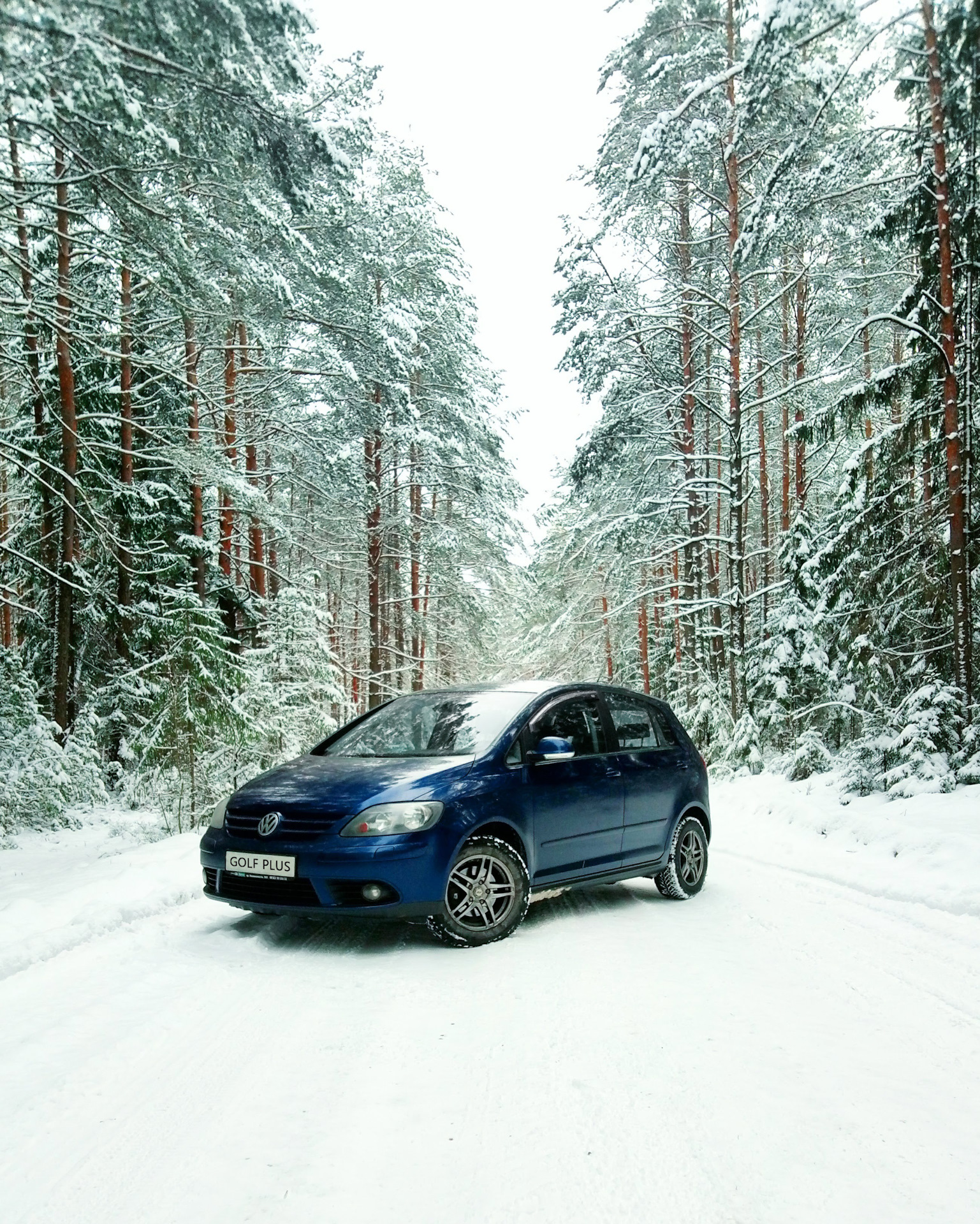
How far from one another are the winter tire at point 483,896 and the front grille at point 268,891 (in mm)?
801

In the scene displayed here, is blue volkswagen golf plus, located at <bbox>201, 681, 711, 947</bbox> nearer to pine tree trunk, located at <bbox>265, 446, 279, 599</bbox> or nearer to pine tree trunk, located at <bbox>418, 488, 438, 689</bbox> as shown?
pine tree trunk, located at <bbox>265, 446, 279, 599</bbox>

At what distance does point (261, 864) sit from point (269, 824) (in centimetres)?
25

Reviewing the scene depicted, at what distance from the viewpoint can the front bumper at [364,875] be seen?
5.68 metres

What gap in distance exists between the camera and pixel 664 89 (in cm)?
1798

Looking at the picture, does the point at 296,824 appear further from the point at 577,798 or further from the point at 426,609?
the point at 426,609

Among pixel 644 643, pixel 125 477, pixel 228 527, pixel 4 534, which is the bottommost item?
pixel 644 643

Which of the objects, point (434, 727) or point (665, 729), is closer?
point (434, 727)

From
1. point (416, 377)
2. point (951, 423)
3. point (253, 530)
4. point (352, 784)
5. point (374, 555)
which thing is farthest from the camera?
point (416, 377)

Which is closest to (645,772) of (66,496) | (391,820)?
(391,820)

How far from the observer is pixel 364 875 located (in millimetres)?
5668

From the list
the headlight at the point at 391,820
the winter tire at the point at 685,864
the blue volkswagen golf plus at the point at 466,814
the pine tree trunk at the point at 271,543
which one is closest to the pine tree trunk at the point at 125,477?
the pine tree trunk at the point at 271,543

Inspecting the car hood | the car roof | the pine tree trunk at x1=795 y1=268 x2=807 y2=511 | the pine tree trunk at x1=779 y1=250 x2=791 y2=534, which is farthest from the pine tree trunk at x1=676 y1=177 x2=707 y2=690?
the car hood

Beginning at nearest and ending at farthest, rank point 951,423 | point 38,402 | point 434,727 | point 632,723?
1. point 434,727
2. point 632,723
3. point 951,423
4. point 38,402

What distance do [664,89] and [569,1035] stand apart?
1842cm
